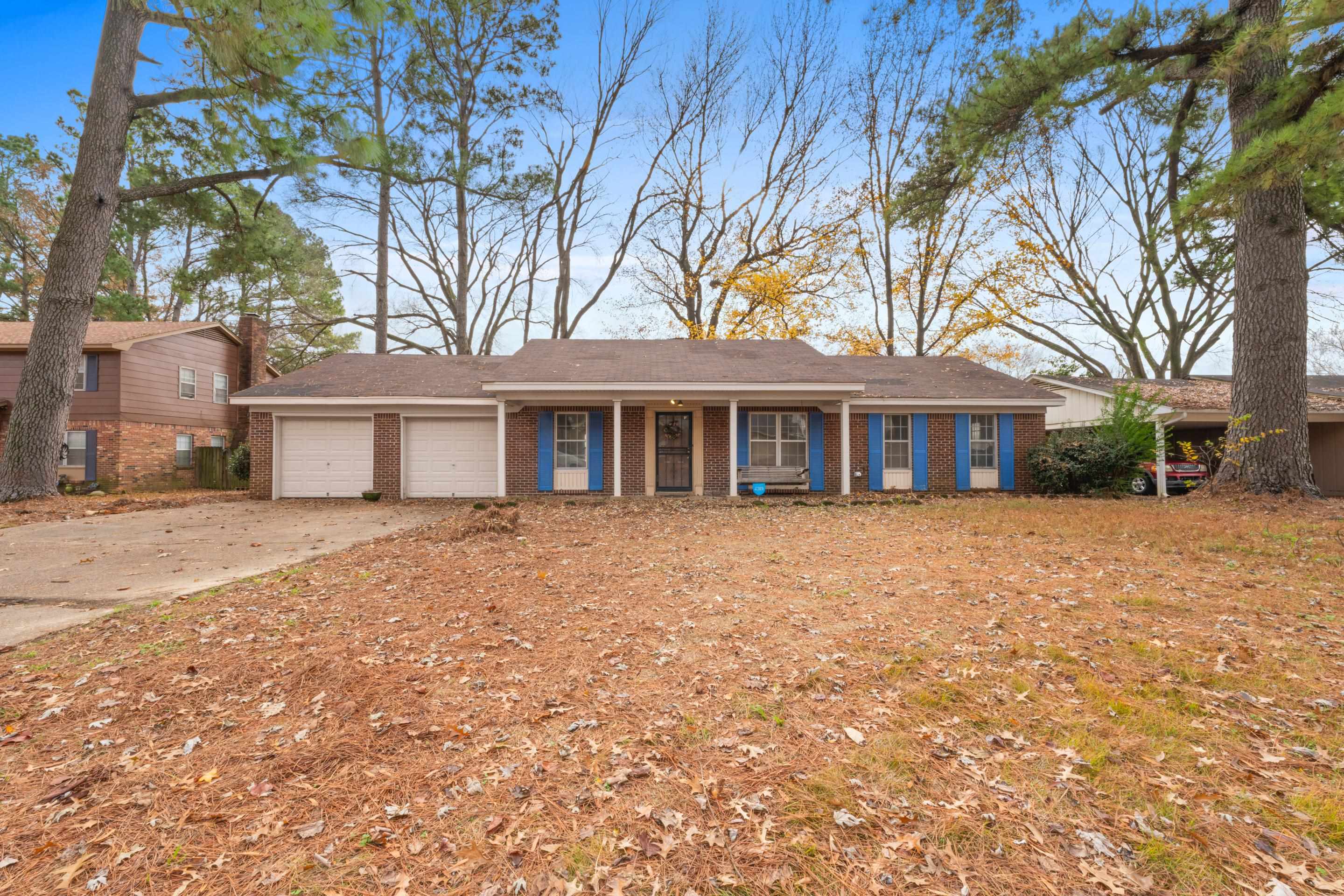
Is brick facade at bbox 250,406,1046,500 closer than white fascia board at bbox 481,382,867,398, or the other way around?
white fascia board at bbox 481,382,867,398

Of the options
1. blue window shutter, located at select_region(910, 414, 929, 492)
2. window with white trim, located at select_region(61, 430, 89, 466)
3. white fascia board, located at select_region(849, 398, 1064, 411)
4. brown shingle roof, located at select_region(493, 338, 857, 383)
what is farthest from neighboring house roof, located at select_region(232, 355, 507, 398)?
blue window shutter, located at select_region(910, 414, 929, 492)

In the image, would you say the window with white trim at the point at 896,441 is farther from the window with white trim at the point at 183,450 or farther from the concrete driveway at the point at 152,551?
the window with white trim at the point at 183,450

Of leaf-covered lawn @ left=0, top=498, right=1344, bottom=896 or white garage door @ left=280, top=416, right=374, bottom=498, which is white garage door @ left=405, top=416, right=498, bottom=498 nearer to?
white garage door @ left=280, top=416, right=374, bottom=498

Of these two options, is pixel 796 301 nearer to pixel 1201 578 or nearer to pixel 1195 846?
pixel 1201 578

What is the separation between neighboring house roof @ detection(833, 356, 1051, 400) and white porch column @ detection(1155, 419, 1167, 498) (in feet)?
7.37

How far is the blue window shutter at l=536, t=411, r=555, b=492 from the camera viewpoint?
13094 mm

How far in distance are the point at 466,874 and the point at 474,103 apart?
923 inches

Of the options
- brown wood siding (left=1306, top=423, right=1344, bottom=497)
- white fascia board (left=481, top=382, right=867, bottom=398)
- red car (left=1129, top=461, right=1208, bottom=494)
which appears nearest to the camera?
white fascia board (left=481, top=382, right=867, bottom=398)

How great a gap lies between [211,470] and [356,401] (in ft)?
27.8

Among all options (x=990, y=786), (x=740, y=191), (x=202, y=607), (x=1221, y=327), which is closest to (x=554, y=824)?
(x=990, y=786)

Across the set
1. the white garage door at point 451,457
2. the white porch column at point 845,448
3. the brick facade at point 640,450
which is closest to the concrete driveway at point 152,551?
the white garage door at point 451,457

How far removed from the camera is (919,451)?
13742mm

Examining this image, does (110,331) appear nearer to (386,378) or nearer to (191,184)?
(191,184)

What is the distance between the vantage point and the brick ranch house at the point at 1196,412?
1459cm
